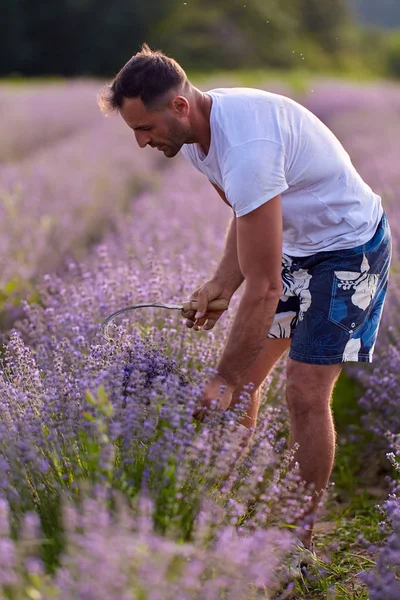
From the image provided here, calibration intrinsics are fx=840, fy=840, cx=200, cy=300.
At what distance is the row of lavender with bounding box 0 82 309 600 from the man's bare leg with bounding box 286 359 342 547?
0.74ft

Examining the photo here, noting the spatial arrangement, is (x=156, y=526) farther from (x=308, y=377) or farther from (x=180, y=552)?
(x=308, y=377)

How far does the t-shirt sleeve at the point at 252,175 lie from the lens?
7.66ft

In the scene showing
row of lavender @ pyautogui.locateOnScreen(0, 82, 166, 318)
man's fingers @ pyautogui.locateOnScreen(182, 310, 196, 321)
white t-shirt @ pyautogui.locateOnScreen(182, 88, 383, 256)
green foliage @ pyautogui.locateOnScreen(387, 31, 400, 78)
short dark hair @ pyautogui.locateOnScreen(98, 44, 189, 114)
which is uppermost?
short dark hair @ pyautogui.locateOnScreen(98, 44, 189, 114)

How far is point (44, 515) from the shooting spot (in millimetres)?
2115

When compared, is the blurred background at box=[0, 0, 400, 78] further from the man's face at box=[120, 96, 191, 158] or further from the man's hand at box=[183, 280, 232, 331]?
the man's face at box=[120, 96, 191, 158]

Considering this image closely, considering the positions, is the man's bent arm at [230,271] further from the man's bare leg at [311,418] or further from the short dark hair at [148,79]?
the short dark hair at [148,79]

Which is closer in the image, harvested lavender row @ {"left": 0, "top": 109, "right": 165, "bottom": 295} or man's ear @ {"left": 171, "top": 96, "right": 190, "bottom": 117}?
man's ear @ {"left": 171, "top": 96, "right": 190, "bottom": 117}

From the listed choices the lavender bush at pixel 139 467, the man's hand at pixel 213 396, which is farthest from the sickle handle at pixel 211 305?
the man's hand at pixel 213 396

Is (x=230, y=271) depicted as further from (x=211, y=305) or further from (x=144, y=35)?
(x=144, y=35)

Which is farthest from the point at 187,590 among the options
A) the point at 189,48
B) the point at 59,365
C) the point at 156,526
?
the point at 189,48

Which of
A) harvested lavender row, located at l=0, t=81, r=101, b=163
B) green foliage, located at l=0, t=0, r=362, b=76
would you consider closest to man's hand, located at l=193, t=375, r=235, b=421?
harvested lavender row, located at l=0, t=81, r=101, b=163

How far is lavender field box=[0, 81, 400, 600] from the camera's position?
1.64m

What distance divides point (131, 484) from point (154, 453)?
0.11 meters

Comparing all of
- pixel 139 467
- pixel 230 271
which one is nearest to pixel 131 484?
pixel 139 467
